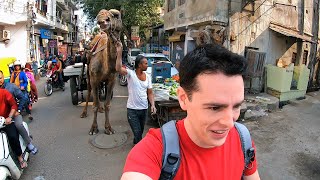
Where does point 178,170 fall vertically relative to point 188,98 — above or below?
below

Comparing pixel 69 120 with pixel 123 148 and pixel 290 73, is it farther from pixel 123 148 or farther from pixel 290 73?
pixel 290 73

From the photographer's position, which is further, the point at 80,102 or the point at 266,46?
the point at 266,46

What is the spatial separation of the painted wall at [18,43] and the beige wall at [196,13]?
10.3 meters

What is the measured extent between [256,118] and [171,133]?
7.33 metres

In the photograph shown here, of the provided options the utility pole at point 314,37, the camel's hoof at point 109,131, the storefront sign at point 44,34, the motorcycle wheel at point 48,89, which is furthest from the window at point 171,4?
the camel's hoof at point 109,131

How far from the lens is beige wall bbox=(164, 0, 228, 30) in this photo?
11023 millimetres

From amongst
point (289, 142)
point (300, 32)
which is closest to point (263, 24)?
point (300, 32)

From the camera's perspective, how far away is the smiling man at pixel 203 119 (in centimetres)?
124

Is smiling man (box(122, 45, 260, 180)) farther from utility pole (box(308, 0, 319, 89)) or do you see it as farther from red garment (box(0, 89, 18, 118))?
utility pole (box(308, 0, 319, 89))

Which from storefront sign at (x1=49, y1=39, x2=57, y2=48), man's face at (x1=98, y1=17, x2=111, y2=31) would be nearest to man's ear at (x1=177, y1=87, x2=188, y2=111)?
man's face at (x1=98, y1=17, x2=111, y2=31)

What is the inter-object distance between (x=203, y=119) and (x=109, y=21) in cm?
404

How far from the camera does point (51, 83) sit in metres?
11.1

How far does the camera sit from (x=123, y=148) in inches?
217

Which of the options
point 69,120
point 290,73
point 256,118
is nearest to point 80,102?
point 69,120
